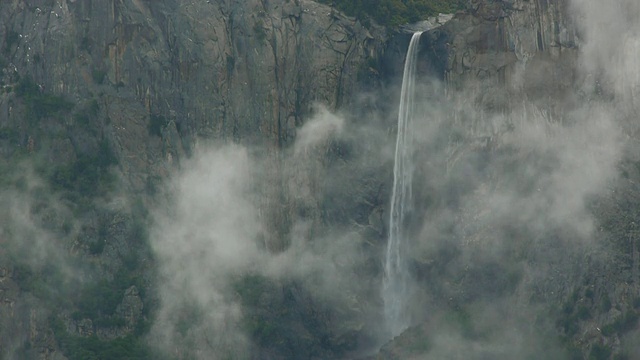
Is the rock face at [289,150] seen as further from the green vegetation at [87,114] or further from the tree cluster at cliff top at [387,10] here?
the tree cluster at cliff top at [387,10]

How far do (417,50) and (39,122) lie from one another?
20820 millimetres

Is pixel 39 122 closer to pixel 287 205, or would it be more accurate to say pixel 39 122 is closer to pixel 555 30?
pixel 287 205

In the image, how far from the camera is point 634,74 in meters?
118

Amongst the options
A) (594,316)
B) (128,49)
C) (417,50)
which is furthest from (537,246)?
(128,49)

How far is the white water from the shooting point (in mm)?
123588

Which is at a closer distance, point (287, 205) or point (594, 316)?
point (594, 316)

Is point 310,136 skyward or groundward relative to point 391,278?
skyward

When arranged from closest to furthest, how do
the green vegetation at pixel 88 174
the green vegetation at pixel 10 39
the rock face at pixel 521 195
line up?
the rock face at pixel 521 195 → the green vegetation at pixel 88 174 → the green vegetation at pixel 10 39

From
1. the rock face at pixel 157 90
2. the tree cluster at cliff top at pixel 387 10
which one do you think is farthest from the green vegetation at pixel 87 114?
the tree cluster at cliff top at pixel 387 10

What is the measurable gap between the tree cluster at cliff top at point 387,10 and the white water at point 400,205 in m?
Result: 2.53

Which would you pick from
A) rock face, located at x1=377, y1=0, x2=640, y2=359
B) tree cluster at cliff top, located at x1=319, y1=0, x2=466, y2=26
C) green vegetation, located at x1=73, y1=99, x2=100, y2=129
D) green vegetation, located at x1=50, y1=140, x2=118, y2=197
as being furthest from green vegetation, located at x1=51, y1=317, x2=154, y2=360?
tree cluster at cliff top, located at x1=319, y1=0, x2=466, y2=26

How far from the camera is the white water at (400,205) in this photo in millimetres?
123588

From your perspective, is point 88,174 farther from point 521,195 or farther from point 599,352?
point 599,352

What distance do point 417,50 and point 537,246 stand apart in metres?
13.2
